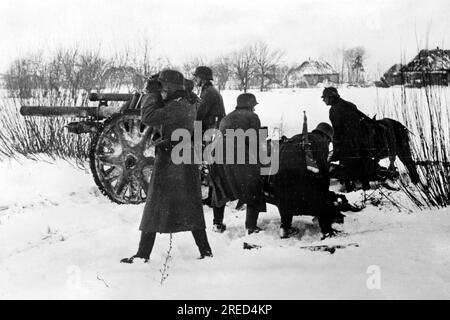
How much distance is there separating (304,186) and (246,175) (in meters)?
0.77

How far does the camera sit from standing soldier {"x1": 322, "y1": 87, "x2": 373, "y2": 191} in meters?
6.76

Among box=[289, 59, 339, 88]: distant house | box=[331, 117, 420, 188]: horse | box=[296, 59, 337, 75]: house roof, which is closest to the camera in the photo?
box=[331, 117, 420, 188]: horse

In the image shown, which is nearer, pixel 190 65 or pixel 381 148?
pixel 381 148

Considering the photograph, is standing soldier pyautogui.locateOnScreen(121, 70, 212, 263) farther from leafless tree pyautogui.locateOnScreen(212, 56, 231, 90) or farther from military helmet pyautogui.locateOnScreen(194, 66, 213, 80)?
leafless tree pyautogui.locateOnScreen(212, 56, 231, 90)

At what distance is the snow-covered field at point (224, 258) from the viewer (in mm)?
3643

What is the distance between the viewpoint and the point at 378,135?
752 cm

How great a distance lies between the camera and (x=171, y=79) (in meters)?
4.43

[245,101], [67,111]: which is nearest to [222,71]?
[67,111]

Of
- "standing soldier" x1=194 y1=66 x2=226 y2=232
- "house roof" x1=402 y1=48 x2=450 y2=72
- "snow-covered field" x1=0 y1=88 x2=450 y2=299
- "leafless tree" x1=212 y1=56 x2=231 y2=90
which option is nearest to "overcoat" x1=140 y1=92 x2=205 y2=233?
"snow-covered field" x1=0 y1=88 x2=450 y2=299

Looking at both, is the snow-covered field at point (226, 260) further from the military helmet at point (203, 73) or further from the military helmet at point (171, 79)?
the military helmet at point (203, 73)

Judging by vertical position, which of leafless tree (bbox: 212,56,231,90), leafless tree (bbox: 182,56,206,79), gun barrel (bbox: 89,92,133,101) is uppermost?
leafless tree (bbox: 182,56,206,79)

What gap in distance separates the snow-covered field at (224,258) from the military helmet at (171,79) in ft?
5.35

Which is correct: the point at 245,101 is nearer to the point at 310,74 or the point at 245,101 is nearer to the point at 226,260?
the point at 226,260
